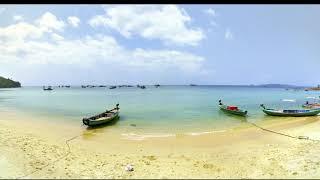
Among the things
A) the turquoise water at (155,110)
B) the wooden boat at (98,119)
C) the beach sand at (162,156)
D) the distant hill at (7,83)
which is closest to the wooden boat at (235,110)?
the turquoise water at (155,110)

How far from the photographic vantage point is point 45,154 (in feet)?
47.4

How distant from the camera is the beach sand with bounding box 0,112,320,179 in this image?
36.3 feet

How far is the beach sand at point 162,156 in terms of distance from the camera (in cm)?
1108

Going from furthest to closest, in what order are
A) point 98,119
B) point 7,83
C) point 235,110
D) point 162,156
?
point 7,83 < point 235,110 < point 98,119 < point 162,156

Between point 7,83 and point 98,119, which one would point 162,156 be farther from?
point 7,83

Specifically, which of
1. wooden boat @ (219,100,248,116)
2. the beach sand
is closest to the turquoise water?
wooden boat @ (219,100,248,116)

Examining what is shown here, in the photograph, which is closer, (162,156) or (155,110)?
(162,156)

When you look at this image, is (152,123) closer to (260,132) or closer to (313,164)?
(260,132)

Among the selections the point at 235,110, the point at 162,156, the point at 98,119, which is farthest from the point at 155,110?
the point at 162,156

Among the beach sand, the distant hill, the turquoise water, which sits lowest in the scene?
the turquoise water

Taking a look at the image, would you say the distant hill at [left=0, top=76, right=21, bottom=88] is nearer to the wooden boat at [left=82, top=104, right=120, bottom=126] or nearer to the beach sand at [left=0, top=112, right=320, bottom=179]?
the wooden boat at [left=82, top=104, right=120, bottom=126]

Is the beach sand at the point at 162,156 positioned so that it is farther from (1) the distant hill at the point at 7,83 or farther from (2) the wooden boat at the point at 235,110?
(1) the distant hill at the point at 7,83

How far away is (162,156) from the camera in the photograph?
14.9 metres
